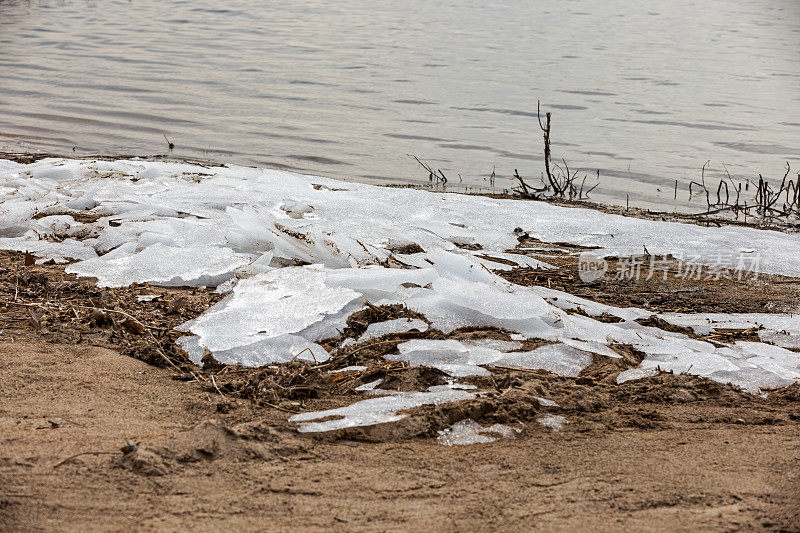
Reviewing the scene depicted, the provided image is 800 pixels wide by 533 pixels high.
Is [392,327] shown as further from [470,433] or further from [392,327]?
[470,433]

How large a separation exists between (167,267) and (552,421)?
215cm

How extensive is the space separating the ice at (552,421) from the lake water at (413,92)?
4.70 meters

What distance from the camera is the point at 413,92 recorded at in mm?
11172

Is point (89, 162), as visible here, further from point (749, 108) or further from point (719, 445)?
point (749, 108)

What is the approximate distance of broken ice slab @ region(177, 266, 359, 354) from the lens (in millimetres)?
2785

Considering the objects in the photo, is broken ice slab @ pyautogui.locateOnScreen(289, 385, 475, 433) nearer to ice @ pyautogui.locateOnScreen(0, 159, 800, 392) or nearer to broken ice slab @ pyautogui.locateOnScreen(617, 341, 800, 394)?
ice @ pyautogui.locateOnScreen(0, 159, 800, 392)

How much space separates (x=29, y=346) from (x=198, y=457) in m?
1.08

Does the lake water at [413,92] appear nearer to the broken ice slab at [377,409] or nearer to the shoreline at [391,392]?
the shoreline at [391,392]

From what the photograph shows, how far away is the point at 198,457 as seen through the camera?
1892mm

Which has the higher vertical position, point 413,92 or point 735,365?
point 413,92

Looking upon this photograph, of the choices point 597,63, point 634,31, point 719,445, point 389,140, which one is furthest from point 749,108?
point 719,445

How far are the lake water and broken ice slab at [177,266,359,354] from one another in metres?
4.06

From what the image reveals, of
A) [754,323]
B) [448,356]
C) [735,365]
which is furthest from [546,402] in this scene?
[754,323]

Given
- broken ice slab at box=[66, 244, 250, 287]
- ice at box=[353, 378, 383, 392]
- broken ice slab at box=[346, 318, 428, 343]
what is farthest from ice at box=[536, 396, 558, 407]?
broken ice slab at box=[66, 244, 250, 287]
